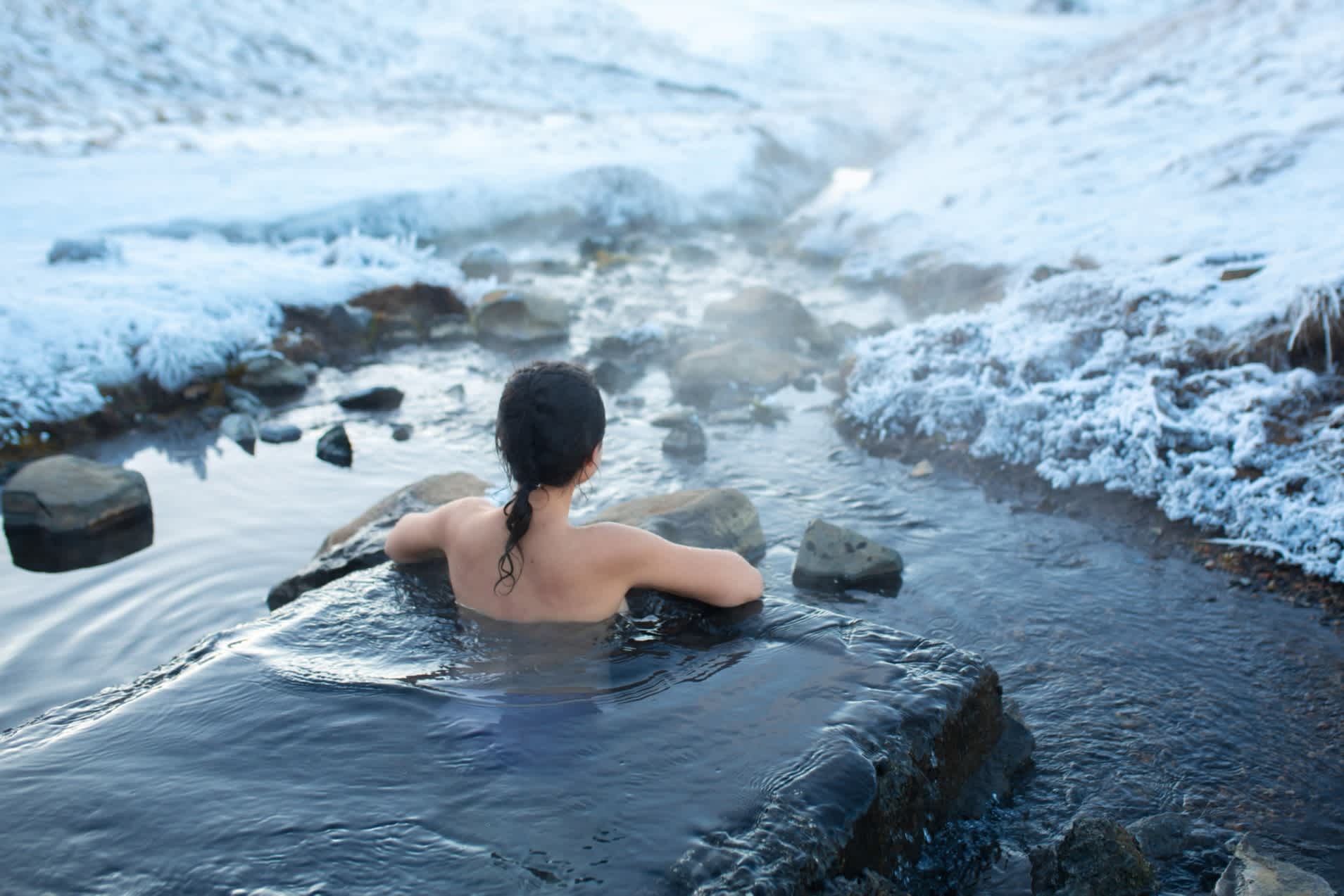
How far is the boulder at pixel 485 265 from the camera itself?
11.6 m

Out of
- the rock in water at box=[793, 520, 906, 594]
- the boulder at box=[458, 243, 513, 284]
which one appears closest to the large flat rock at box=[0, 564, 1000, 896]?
the rock in water at box=[793, 520, 906, 594]

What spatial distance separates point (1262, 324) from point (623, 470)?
13.1 feet

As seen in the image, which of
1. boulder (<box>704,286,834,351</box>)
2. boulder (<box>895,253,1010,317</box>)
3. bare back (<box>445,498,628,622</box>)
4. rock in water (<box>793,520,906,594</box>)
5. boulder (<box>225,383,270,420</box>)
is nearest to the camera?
bare back (<box>445,498,628,622</box>)

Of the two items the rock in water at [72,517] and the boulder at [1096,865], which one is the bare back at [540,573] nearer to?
the boulder at [1096,865]

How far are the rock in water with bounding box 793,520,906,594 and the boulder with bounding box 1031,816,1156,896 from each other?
203 centimetres

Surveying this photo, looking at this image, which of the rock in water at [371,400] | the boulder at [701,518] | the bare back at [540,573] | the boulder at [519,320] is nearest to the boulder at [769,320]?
the boulder at [519,320]

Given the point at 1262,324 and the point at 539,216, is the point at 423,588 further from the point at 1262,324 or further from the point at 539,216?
the point at 539,216

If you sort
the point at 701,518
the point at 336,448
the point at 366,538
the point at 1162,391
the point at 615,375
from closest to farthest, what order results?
the point at 366,538 < the point at 701,518 < the point at 1162,391 < the point at 336,448 < the point at 615,375

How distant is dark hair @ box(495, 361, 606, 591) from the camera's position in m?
2.92

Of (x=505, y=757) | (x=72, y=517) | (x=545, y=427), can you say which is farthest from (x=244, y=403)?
(x=505, y=757)

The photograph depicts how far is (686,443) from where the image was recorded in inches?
255

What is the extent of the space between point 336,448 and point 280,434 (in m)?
0.64

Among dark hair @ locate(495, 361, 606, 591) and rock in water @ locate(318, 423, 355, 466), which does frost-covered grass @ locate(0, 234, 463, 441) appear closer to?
rock in water @ locate(318, 423, 355, 466)

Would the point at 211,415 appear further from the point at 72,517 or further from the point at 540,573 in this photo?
the point at 540,573
